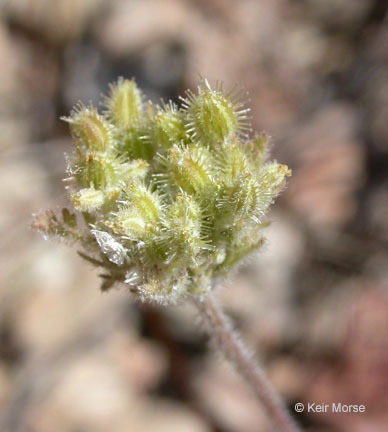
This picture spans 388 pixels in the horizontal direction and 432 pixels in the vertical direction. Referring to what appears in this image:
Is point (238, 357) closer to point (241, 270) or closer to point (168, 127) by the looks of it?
point (168, 127)

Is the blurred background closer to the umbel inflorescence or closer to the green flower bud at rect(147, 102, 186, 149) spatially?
the umbel inflorescence

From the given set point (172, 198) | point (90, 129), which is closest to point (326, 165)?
point (172, 198)

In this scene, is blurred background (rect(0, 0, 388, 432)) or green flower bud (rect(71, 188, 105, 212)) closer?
green flower bud (rect(71, 188, 105, 212))

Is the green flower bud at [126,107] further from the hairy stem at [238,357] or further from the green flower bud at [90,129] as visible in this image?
the hairy stem at [238,357]

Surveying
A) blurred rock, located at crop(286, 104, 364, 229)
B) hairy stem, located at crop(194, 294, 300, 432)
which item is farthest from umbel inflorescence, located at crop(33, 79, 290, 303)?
blurred rock, located at crop(286, 104, 364, 229)

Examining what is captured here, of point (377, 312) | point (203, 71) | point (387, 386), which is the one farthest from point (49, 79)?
point (387, 386)

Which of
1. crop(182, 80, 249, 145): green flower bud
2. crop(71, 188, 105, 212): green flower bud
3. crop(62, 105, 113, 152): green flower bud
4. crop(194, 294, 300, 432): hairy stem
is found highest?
crop(182, 80, 249, 145): green flower bud
